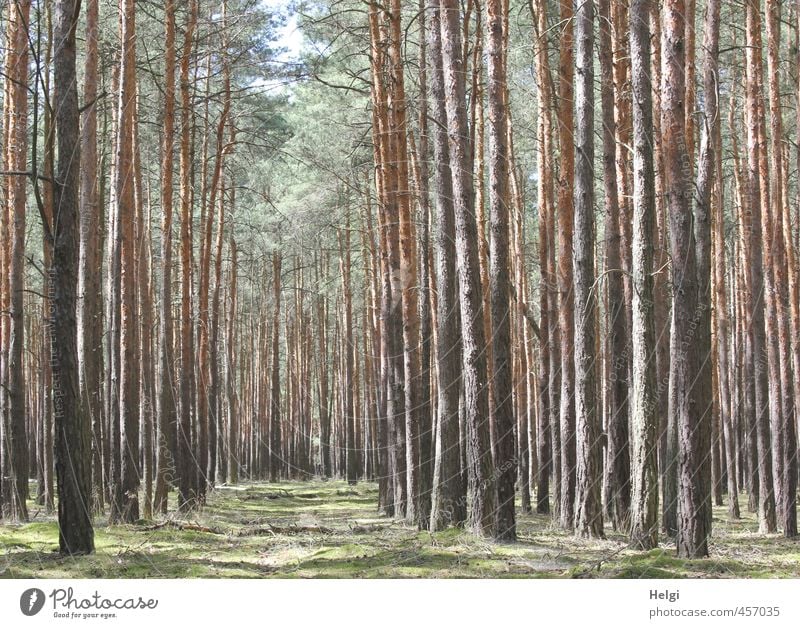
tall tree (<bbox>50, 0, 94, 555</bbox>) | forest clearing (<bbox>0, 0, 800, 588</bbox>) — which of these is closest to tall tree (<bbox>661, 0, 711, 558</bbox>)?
forest clearing (<bbox>0, 0, 800, 588</bbox>)

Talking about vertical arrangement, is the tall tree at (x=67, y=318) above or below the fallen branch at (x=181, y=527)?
above

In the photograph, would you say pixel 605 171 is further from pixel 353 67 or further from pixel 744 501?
pixel 744 501

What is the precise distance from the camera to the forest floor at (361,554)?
794 cm

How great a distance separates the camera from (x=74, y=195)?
805 centimetres

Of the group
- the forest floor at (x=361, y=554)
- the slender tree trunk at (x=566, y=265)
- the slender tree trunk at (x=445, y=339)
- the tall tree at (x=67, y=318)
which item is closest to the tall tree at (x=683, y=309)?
the forest floor at (x=361, y=554)

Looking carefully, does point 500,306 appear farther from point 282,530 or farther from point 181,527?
point 181,527

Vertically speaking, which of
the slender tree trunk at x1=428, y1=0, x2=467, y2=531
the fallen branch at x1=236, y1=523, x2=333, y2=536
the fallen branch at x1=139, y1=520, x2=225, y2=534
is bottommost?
the fallen branch at x1=236, y1=523, x2=333, y2=536

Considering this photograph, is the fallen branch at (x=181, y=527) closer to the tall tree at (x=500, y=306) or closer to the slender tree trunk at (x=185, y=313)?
the slender tree trunk at (x=185, y=313)

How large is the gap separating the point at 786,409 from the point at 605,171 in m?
5.14

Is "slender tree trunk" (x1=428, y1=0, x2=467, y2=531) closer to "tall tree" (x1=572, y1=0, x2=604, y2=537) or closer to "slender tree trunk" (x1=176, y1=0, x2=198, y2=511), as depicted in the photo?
"tall tree" (x1=572, y1=0, x2=604, y2=537)

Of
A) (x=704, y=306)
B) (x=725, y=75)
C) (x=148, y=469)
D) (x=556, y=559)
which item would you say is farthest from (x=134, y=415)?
(x=725, y=75)

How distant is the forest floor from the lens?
7.94 metres

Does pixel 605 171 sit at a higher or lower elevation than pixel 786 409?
higher

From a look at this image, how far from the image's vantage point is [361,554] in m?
9.38
